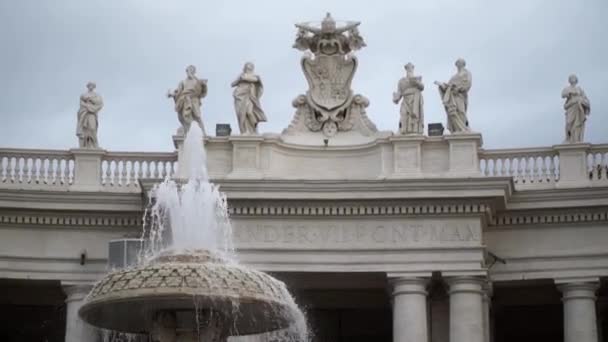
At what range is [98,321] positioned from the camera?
82.3 feet

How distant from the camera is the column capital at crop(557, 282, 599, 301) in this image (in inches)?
1475

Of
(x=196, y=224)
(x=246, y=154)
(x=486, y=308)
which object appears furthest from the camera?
(x=246, y=154)

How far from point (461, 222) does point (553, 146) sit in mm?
3415

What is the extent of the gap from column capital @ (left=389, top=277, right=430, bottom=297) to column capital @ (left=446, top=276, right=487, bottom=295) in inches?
23.8

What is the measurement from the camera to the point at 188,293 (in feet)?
75.4

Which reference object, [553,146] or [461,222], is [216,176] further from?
[553,146]

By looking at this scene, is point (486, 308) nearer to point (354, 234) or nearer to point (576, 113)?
point (354, 234)

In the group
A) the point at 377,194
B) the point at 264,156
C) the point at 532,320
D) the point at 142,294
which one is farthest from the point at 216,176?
the point at 142,294

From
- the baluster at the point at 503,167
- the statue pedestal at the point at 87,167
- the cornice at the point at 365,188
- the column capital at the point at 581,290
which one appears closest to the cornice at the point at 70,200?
the statue pedestal at the point at 87,167

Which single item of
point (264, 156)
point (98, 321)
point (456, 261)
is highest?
point (264, 156)

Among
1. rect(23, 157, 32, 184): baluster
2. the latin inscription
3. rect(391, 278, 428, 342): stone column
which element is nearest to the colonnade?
rect(391, 278, 428, 342): stone column

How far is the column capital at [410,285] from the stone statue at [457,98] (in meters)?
4.06

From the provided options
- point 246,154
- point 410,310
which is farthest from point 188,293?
point 246,154

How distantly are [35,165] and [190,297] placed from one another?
17.0 m
